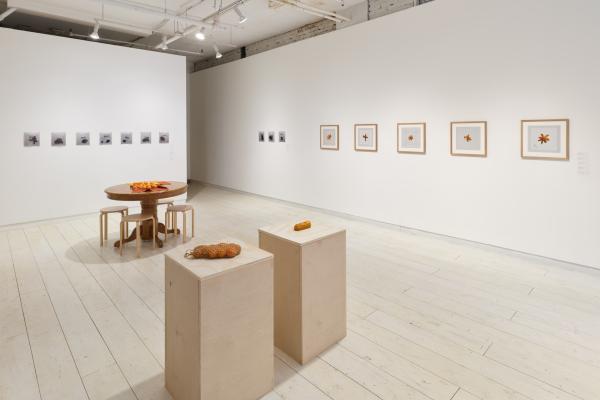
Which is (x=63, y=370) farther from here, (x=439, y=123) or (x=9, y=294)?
(x=439, y=123)

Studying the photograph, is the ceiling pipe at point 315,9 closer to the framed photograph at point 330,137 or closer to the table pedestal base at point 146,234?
the framed photograph at point 330,137

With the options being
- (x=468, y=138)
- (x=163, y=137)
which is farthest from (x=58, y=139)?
(x=468, y=138)

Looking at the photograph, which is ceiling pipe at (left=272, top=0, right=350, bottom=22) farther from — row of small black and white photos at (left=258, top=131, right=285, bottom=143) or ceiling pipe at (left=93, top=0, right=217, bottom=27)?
row of small black and white photos at (left=258, top=131, right=285, bottom=143)

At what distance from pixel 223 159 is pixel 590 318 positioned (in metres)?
9.40

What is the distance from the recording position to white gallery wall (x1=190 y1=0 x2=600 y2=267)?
170 inches

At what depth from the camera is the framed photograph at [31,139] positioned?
662 centimetres

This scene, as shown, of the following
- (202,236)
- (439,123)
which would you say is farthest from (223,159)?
(439,123)

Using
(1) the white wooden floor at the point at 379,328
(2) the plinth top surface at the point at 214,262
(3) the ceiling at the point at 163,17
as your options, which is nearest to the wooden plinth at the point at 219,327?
(2) the plinth top surface at the point at 214,262

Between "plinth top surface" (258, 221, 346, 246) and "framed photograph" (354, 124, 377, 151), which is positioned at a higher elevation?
"framed photograph" (354, 124, 377, 151)

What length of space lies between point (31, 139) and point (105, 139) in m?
1.26

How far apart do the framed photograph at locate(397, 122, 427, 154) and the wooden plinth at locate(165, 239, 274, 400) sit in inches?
172

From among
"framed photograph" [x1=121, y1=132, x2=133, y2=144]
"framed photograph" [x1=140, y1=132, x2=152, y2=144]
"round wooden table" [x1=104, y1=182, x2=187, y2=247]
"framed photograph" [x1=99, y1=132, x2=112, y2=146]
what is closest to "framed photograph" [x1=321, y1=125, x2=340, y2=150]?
"round wooden table" [x1=104, y1=182, x2=187, y2=247]

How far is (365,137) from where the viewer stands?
673 centimetres

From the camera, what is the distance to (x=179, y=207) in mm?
5809
